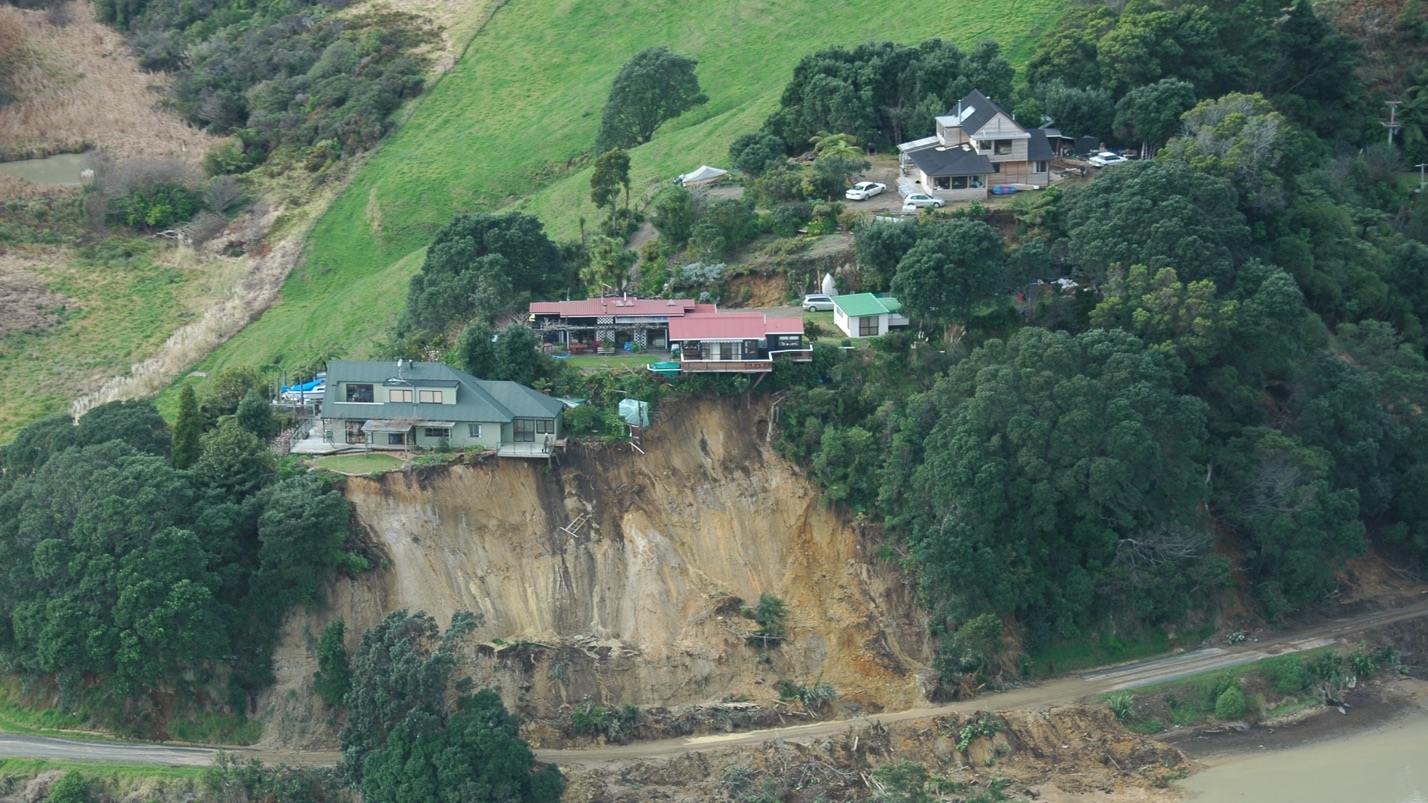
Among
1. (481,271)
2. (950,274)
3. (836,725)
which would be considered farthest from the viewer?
(481,271)

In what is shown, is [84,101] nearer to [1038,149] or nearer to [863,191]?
[863,191]

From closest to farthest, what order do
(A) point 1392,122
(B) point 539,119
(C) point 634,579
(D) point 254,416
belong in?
(C) point 634,579 → (D) point 254,416 → (A) point 1392,122 → (B) point 539,119

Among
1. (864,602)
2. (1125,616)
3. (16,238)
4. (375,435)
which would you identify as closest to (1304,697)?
(1125,616)

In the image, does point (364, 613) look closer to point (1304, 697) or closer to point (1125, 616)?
point (1125, 616)

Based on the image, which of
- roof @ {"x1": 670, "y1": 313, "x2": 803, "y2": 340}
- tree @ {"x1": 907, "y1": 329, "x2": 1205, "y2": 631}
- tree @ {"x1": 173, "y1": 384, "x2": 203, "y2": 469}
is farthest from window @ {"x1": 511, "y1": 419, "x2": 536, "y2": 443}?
tree @ {"x1": 907, "y1": 329, "x2": 1205, "y2": 631}

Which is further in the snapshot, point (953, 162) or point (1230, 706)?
point (953, 162)

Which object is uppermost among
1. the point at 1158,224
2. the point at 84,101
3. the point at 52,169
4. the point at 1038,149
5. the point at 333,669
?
the point at 84,101

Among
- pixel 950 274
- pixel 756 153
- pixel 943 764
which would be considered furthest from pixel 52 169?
pixel 943 764
